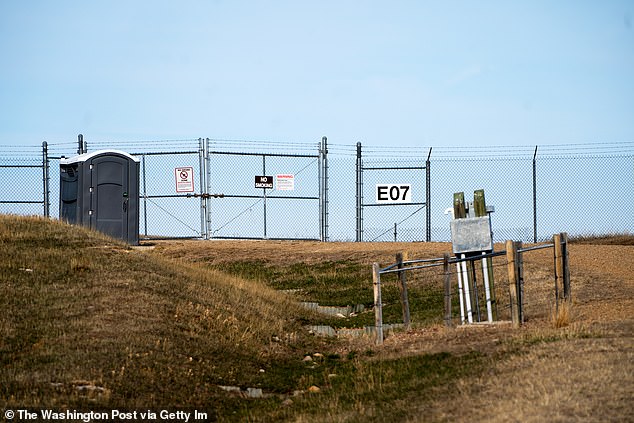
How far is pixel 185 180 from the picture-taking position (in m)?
29.8

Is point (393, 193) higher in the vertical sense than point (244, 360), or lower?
higher

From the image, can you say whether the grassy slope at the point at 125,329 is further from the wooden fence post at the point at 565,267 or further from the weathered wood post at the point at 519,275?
the wooden fence post at the point at 565,267

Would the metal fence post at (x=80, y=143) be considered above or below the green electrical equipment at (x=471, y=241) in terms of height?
above

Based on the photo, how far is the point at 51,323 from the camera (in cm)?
1360

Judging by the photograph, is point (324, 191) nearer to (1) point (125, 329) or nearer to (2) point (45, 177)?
(2) point (45, 177)

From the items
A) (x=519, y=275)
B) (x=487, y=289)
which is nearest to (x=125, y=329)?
(x=487, y=289)

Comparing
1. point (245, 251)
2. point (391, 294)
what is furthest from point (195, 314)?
point (245, 251)

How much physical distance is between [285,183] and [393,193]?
3.52 metres

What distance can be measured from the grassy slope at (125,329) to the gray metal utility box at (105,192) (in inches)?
277

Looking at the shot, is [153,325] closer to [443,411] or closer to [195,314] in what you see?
[195,314]

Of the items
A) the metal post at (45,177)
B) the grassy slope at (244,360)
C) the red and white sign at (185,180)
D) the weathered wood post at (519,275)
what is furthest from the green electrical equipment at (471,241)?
the metal post at (45,177)

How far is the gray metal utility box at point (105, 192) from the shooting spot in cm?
2767

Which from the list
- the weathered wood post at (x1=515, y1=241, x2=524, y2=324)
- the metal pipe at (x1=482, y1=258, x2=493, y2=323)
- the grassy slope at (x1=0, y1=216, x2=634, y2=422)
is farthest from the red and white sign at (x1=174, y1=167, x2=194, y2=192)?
the weathered wood post at (x1=515, y1=241, x2=524, y2=324)

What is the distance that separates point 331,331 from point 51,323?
17.2 ft
